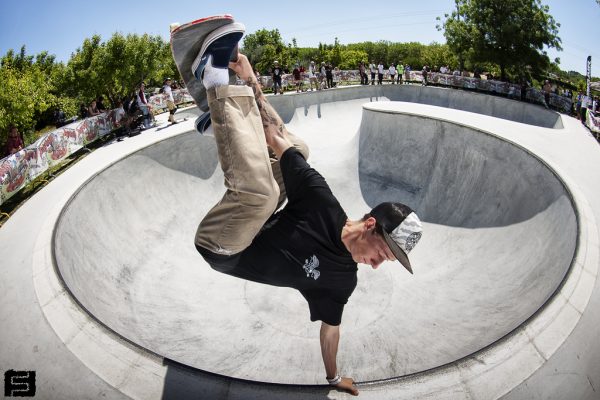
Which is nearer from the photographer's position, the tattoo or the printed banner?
the tattoo

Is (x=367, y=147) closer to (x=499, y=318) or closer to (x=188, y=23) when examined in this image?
(x=499, y=318)

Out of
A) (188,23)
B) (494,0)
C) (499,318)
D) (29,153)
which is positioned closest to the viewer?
(188,23)

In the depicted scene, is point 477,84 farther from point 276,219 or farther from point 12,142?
point 12,142

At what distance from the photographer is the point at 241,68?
252 centimetres

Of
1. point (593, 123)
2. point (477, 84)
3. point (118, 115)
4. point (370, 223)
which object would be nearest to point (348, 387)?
point (370, 223)

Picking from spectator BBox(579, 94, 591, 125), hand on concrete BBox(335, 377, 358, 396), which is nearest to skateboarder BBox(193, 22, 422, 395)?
hand on concrete BBox(335, 377, 358, 396)

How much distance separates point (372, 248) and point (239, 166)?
1.14 m

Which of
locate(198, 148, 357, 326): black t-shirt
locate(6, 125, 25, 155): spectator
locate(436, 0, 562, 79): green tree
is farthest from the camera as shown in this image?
locate(436, 0, 562, 79): green tree

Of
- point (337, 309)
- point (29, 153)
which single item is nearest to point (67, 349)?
point (337, 309)

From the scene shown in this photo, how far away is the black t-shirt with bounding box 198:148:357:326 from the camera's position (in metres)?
2.65

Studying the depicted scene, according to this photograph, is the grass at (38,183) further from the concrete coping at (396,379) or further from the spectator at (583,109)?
the spectator at (583,109)

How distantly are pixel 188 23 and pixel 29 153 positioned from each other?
353 inches

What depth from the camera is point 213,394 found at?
2.89m

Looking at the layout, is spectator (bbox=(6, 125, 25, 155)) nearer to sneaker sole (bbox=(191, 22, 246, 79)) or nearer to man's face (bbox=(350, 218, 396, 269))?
sneaker sole (bbox=(191, 22, 246, 79))
